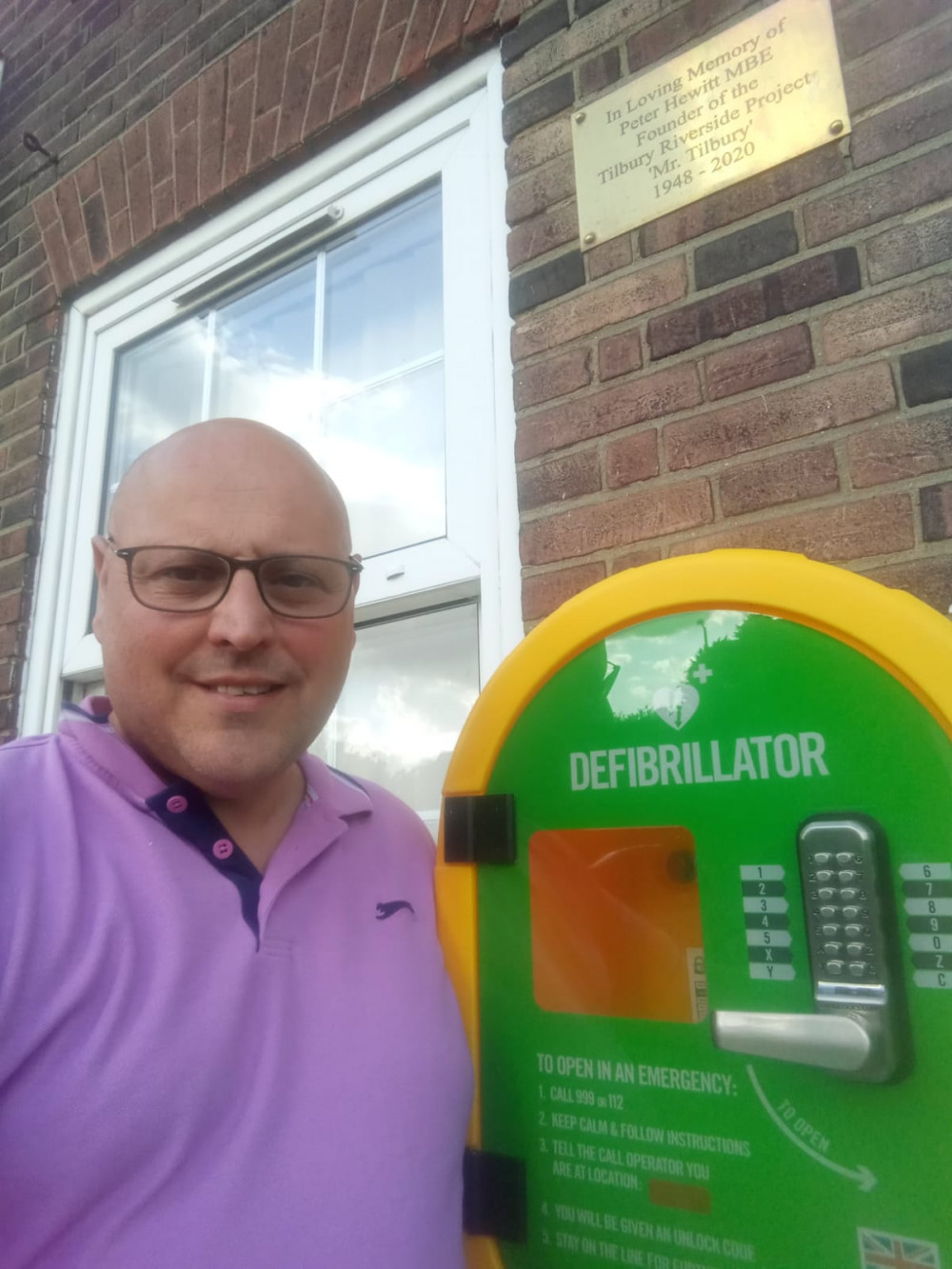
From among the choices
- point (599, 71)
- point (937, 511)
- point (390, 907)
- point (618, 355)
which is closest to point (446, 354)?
point (618, 355)

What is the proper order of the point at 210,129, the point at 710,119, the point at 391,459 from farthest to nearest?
the point at 210,129 < the point at 391,459 < the point at 710,119

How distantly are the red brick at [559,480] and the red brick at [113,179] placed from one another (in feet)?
5.76

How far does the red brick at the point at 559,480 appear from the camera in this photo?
1.52m

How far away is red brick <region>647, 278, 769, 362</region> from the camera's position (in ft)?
4.63

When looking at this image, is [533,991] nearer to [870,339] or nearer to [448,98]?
[870,339]

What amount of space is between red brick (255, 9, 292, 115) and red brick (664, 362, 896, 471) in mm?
1555

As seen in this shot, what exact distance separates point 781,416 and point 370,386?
1082mm

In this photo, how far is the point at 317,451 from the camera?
7.06 feet

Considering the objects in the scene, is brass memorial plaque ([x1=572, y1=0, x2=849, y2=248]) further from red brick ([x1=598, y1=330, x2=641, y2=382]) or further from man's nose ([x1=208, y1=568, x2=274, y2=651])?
man's nose ([x1=208, y1=568, x2=274, y2=651])

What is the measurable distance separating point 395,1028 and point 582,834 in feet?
0.96

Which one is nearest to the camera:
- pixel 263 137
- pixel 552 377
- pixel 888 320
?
pixel 888 320

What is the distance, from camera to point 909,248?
1287 mm

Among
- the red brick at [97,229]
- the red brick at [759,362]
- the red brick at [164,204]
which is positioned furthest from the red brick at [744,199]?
the red brick at [97,229]

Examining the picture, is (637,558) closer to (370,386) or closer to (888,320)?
(888,320)
